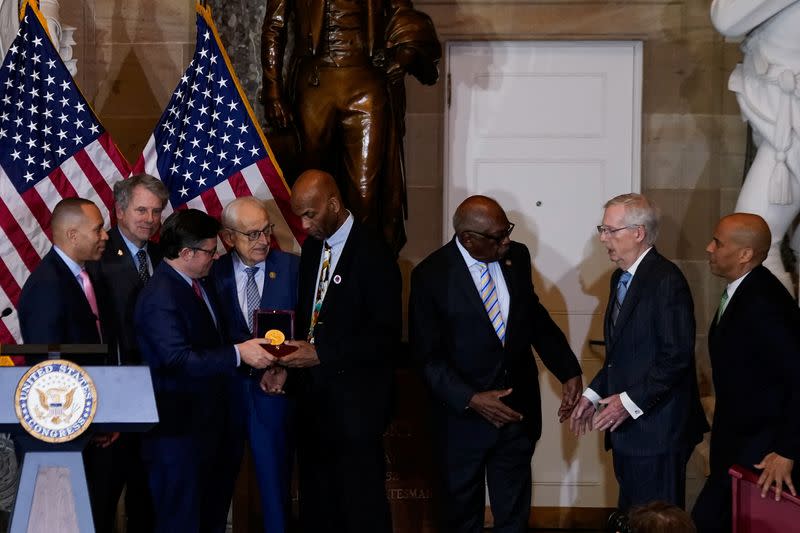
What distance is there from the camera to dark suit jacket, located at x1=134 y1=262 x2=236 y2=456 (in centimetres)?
444

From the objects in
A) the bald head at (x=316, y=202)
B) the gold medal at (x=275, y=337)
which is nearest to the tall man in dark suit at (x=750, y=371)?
the bald head at (x=316, y=202)

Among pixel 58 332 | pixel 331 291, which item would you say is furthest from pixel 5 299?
pixel 331 291

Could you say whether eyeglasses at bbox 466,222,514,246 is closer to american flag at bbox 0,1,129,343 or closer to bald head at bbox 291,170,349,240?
bald head at bbox 291,170,349,240

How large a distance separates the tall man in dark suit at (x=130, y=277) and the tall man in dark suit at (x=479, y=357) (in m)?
1.13

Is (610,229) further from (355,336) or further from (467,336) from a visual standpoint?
(355,336)

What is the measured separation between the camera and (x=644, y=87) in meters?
6.84

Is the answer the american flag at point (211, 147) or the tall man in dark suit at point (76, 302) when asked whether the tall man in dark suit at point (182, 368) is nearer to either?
the tall man in dark suit at point (76, 302)

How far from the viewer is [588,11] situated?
6.79 meters

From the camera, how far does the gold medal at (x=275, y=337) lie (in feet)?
15.0

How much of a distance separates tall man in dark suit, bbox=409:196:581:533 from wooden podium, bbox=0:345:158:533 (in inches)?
52.9

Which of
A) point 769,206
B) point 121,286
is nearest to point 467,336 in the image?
point 121,286

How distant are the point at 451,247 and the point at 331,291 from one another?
0.53m

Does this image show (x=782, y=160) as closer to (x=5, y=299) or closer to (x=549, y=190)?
(x=549, y=190)

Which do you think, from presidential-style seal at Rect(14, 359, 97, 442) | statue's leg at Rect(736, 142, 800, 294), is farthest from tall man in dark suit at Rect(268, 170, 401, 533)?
statue's leg at Rect(736, 142, 800, 294)
